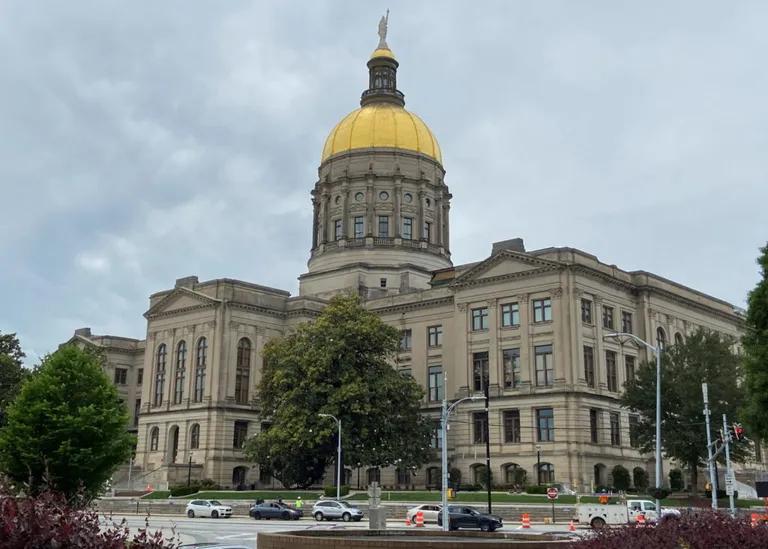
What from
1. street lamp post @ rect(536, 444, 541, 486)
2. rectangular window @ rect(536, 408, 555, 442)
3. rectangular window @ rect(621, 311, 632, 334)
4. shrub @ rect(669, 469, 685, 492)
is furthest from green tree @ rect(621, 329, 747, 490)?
rectangular window @ rect(621, 311, 632, 334)

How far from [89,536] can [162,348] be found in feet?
278

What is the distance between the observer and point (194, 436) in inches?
3364

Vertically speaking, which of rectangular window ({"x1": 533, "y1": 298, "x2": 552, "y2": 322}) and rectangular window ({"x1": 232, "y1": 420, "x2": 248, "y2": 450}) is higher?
rectangular window ({"x1": 533, "y1": 298, "x2": 552, "y2": 322})

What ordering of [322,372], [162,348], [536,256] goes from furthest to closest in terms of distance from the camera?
1. [162,348]
2. [536,256]
3. [322,372]

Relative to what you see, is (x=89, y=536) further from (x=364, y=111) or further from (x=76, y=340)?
(x=76, y=340)

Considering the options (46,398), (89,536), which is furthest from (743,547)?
(46,398)

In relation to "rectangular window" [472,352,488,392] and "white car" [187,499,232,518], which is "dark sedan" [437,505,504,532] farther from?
"rectangular window" [472,352,488,392]

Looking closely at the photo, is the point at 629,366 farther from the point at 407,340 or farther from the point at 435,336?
the point at 407,340

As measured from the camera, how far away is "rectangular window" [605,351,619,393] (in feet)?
239

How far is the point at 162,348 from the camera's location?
9262 cm

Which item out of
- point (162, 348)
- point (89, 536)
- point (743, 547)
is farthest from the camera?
point (162, 348)

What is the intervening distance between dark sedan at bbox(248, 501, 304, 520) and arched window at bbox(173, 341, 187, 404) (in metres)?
32.7

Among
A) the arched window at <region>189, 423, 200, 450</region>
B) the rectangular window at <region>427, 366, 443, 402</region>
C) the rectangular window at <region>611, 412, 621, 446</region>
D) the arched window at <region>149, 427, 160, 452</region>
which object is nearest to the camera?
the rectangular window at <region>611, 412, 621, 446</region>

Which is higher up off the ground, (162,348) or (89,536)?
(162,348)
